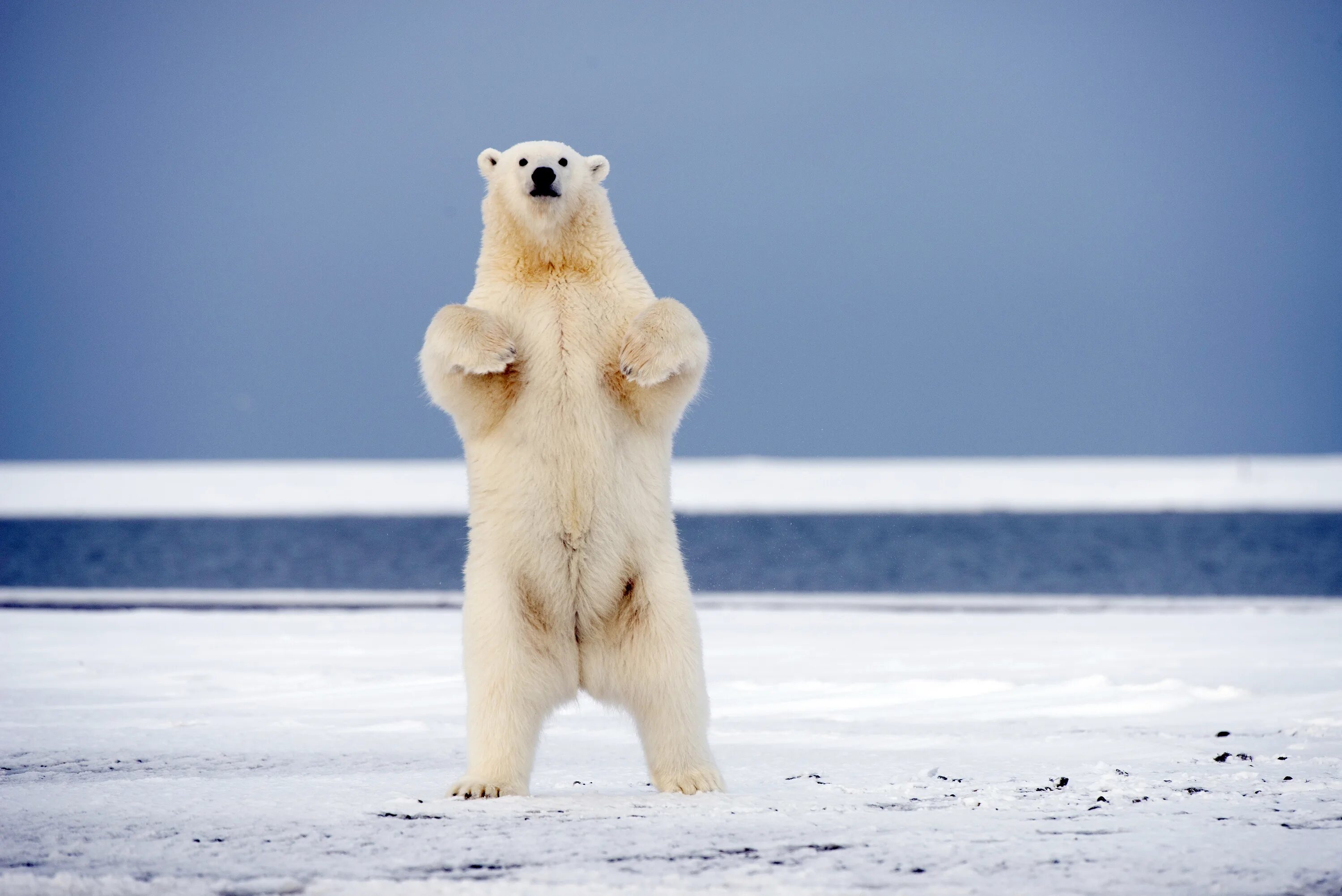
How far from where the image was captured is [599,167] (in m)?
4.22

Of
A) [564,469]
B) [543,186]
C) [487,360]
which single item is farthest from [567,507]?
[543,186]

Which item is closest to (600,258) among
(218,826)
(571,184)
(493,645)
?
(571,184)

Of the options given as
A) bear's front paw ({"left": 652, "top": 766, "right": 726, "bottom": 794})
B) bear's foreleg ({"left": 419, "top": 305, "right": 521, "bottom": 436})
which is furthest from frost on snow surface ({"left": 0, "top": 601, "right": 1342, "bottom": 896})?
bear's foreleg ({"left": 419, "top": 305, "right": 521, "bottom": 436})

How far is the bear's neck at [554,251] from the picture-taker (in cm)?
405

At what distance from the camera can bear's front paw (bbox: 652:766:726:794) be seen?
3.73m

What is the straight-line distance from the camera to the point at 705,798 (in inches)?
141

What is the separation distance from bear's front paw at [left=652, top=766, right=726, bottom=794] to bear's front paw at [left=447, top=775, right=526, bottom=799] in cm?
36

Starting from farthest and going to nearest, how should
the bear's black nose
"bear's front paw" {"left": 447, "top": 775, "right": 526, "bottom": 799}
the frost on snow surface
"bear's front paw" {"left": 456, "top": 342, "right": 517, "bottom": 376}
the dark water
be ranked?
the dark water < the bear's black nose < "bear's front paw" {"left": 456, "top": 342, "right": 517, "bottom": 376} < "bear's front paw" {"left": 447, "top": 775, "right": 526, "bottom": 799} < the frost on snow surface

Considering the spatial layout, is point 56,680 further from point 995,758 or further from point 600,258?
point 995,758

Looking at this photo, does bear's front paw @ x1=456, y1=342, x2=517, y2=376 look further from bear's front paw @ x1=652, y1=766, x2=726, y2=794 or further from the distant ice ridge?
the distant ice ridge

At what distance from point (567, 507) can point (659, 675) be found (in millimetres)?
A: 492

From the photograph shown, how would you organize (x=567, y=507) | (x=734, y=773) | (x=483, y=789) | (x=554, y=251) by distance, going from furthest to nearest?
(x=734, y=773), (x=554, y=251), (x=567, y=507), (x=483, y=789)

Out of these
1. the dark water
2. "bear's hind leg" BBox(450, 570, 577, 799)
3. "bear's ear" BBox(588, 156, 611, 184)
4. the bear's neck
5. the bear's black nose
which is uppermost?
the dark water

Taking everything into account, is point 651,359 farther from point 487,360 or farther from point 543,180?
point 543,180
